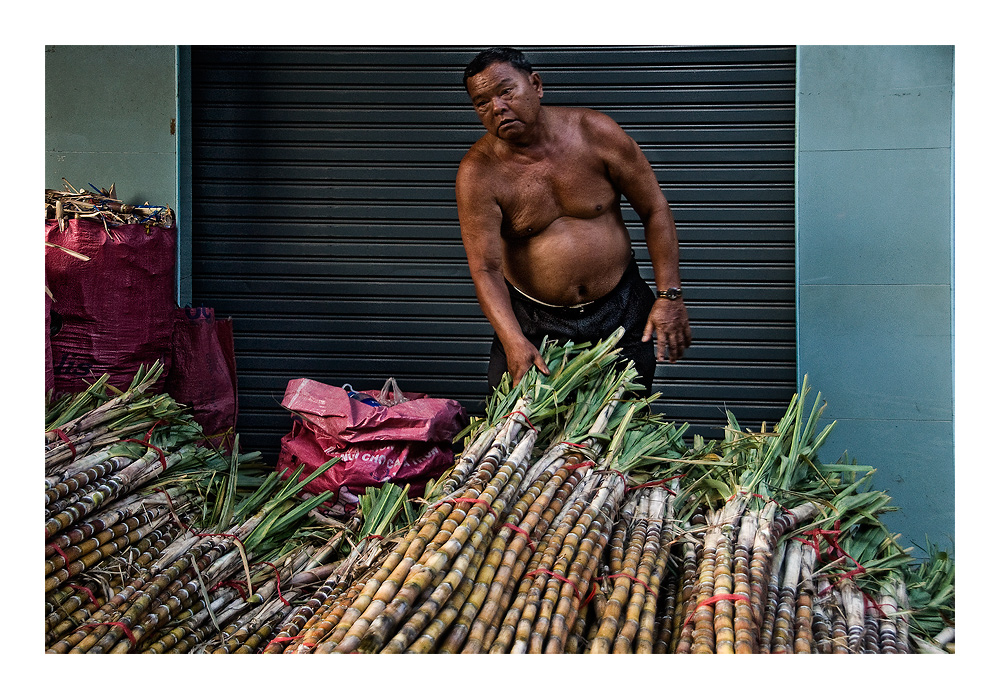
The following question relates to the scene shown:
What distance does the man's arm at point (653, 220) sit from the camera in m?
3.04

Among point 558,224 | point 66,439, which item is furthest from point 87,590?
point 558,224

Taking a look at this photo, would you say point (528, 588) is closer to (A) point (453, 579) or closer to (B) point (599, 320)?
(A) point (453, 579)

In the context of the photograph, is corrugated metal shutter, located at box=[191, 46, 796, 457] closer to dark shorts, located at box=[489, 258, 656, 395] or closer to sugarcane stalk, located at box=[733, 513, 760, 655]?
dark shorts, located at box=[489, 258, 656, 395]

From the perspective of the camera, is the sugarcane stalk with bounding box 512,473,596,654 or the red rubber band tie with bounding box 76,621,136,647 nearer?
the sugarcane stalk with bounding box 512,473,596,654

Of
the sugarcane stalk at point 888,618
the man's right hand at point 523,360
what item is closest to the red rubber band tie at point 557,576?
the sugarcane stalk at point 888,618

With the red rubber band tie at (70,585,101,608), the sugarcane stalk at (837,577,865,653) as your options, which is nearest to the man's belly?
the sugarcane stalk at (837,577,865,653)

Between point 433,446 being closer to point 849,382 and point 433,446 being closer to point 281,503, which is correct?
point 281,503

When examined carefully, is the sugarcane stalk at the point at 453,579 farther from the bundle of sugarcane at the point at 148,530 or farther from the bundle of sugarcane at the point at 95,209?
the bundle of sugarcane at the point at 95,209

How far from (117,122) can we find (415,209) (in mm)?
1735

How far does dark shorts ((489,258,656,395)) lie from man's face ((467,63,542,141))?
0.74m

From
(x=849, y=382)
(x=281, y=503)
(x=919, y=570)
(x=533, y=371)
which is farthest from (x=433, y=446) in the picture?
(x=849, y=382)

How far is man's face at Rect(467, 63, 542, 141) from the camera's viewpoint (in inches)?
111

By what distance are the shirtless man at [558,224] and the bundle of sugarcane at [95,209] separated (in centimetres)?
147

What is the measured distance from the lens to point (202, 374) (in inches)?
150
